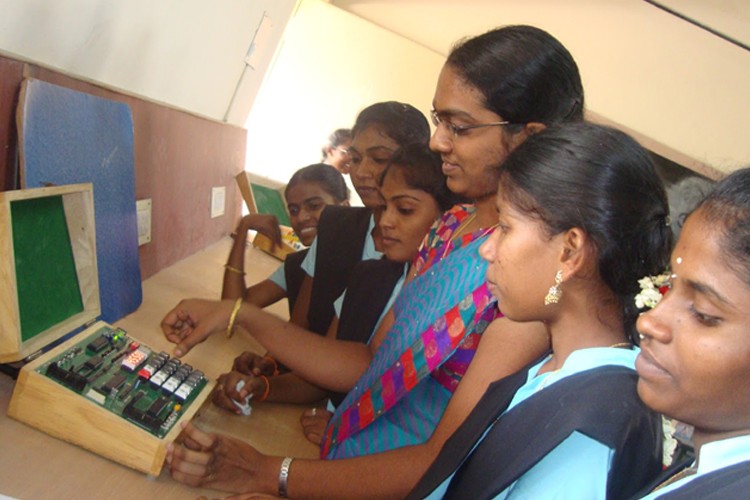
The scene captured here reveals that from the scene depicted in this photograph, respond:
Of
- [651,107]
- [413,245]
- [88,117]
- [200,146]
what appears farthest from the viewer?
[651,107]

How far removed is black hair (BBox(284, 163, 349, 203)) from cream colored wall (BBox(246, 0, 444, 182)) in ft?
3.29

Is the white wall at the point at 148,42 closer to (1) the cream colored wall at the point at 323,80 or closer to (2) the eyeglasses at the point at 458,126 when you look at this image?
(2) the eyeglasses at the point at 458,126

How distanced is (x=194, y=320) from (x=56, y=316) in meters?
0.23

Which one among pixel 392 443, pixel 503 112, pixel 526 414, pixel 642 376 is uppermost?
pixel 503 112

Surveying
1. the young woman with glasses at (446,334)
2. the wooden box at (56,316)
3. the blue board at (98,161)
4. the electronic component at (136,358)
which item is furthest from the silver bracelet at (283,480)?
the blue board at (98,161)

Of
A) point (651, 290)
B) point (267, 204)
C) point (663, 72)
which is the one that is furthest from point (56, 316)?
point (663, 72)

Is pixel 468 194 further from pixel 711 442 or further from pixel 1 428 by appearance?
pixel 1 428

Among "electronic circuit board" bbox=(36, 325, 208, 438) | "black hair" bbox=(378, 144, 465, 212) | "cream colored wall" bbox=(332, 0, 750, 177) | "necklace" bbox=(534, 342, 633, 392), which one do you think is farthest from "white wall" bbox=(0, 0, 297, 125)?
"cream colored wall" bbox=(332, 0, 750, 177)

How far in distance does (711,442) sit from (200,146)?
58.7 inches

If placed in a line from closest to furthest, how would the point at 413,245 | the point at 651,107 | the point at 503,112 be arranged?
1. the point at 503,112
2. the point at 413,245
3. the point at 651,107

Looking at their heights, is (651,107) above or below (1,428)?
above

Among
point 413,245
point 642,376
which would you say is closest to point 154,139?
point 413,245

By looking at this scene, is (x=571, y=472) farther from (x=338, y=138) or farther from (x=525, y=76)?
(x=338, y=138)

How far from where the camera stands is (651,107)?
2.80 m
